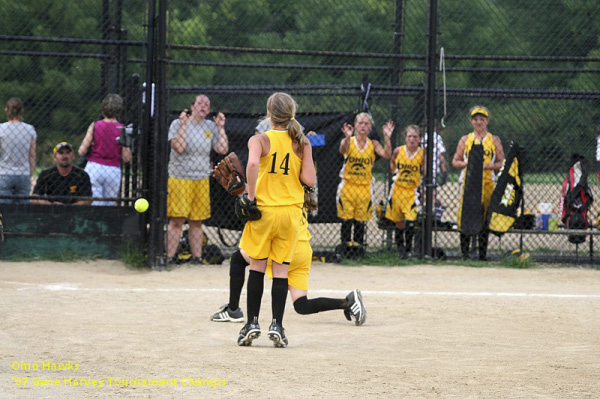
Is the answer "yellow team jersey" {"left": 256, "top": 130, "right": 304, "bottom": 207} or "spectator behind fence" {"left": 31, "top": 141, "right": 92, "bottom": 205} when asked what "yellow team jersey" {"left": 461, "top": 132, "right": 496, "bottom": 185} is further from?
"yellow team jersey" {"left": 256, "top": 130, "right": 304, "bottom": 207}

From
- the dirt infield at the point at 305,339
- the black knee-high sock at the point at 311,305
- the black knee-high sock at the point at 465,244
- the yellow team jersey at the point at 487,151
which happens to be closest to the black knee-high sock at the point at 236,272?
the dirt infield at the point at 305,339

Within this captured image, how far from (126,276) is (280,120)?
392 centimetres

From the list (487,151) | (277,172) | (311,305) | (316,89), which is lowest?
(311,305)

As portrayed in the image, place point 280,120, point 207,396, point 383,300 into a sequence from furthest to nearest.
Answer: point 383,300 → point 280,120 → point 207,396

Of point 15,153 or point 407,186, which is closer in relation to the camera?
point 15,153

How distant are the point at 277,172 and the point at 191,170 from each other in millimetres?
4181

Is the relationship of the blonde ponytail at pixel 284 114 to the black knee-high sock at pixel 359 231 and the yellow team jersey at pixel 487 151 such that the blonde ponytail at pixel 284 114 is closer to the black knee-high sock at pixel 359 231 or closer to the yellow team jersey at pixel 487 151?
the black knee-high sock at pixel 359 231

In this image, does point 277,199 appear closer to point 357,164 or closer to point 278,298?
point 278,298

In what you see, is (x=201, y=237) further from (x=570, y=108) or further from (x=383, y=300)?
(x=570, y=108)

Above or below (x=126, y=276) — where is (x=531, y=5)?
above

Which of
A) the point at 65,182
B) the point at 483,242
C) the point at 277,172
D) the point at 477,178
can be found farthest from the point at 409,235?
the point at 277,172

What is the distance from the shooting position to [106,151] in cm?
983

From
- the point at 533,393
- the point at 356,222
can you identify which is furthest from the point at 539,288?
the point at 533,393

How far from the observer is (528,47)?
17.8 m
